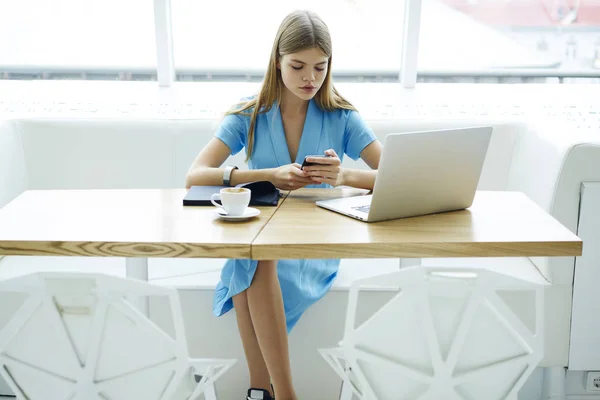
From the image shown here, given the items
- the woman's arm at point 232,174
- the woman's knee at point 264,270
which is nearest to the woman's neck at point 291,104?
the woman's arm at point 232,174

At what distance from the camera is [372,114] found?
2891 mm

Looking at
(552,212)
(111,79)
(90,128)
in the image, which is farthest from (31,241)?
(111,79)

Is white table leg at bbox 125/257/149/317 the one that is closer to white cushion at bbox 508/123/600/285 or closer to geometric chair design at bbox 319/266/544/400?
geometric chair design at bbox 319/266/544/400

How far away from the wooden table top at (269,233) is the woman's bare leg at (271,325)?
21 cm

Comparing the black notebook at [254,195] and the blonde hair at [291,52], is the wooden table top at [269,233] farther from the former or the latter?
the blonde hair at [291,52]

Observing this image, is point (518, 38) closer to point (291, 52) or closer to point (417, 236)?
point (291, 52)

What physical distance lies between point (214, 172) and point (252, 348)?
0.50 meters

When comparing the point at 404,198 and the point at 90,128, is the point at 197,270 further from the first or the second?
the point at 404,198

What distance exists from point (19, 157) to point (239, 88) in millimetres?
1198

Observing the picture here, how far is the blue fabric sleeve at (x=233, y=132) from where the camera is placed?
2205 mm


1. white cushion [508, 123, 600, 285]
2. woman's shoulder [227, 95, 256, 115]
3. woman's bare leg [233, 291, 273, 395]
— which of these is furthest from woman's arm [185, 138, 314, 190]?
white cushion [508, 123, 600, 285]

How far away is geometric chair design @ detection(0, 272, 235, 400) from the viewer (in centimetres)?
130

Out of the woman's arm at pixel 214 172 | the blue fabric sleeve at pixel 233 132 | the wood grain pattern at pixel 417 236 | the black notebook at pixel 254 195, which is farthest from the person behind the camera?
the blue fabric sleeve at pixel 233 132

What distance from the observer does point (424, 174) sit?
171 centimetres
